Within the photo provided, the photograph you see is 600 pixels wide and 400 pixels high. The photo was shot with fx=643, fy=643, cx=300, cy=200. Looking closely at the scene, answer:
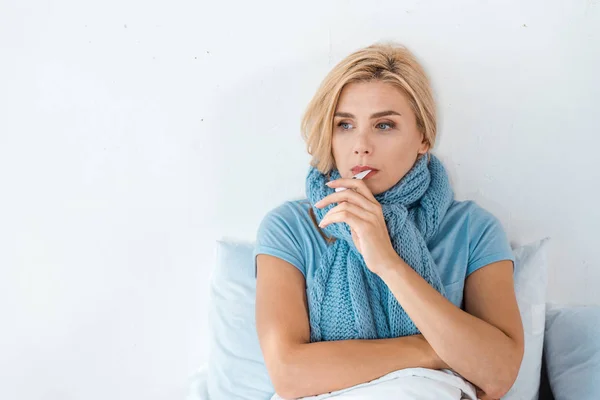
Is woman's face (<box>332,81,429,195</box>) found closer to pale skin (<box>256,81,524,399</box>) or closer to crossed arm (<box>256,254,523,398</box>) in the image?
pale skin (<box>256,81,524,399</box>)

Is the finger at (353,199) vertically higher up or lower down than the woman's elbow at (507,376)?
higher up

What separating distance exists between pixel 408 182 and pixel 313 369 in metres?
0.48

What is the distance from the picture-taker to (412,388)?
1.23 m

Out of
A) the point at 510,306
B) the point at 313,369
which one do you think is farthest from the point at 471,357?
the point at 313,369

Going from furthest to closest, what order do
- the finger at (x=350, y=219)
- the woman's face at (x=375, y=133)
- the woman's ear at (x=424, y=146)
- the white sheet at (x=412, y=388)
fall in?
the woman's ear at (x=424, y=146)
the woman's face at (x=375, y=133)
the finger at (x=350, y=219)
the white sheet at (x=412, y=388)

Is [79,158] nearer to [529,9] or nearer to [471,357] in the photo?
[471,357]

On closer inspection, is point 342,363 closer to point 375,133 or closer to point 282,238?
point 282,238

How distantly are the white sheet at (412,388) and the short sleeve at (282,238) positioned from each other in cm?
31

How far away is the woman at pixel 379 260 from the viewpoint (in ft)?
4.24

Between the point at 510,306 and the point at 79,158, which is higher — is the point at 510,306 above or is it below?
below

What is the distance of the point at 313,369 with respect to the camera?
1.29 metres

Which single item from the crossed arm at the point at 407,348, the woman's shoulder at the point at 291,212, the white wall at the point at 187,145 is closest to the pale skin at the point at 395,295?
the crossed arm at the point at 407,348

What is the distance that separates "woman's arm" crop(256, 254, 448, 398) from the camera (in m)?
1.28

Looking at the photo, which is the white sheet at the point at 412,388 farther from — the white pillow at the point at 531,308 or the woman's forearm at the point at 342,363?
the white pillow at the point at 531,308
